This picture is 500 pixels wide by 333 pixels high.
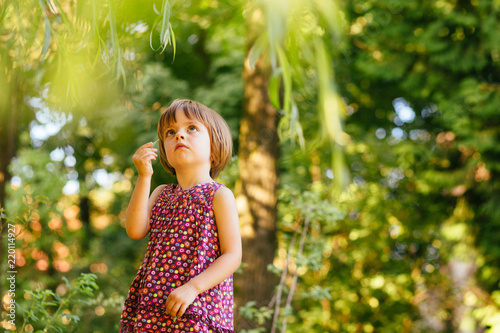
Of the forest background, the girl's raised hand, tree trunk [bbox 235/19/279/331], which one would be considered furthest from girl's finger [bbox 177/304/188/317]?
the forest background

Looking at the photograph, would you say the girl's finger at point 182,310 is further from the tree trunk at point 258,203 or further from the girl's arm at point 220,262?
the tree trunk at point 258,203

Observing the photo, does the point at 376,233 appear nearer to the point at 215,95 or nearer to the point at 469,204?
the point at 469,204

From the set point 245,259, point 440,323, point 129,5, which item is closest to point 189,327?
point 129,5

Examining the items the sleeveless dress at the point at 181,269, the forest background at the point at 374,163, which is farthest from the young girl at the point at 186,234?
the forest background at the point at 374,163

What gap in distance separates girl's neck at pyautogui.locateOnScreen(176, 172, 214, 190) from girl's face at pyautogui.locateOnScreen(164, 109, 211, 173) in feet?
0.08

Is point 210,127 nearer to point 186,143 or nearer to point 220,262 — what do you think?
point 186,143

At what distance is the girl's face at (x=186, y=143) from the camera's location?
141 cm

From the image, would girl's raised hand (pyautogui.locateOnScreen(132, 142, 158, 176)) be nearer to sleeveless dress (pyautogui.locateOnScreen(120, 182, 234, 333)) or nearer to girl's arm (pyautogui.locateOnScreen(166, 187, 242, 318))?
sleeveless dress (pyautogui.locateOnScreen(120, 182, 234, 333))

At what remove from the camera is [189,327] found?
1.24 m

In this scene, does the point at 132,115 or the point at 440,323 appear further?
the point at 440,323

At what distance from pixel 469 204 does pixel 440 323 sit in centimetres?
192

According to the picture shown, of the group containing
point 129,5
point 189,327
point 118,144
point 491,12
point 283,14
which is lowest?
point 189,327

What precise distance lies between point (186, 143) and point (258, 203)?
231cm

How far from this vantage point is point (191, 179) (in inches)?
57.3
